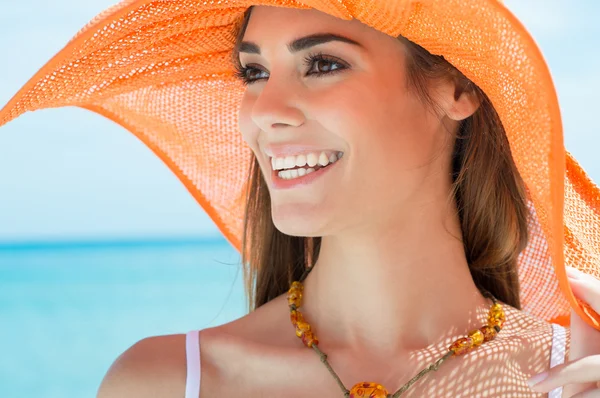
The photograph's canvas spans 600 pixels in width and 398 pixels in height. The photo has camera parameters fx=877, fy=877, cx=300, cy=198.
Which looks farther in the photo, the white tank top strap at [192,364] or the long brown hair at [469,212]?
the long brown hair at [469,212]

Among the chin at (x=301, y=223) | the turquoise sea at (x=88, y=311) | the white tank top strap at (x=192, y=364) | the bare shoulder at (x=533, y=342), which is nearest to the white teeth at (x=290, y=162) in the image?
the chin at (x=301, y=223)

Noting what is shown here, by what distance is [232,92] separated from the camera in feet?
8.45

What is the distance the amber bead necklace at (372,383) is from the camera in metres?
2.05

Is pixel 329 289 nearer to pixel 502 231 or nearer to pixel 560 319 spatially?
pixel 502 231

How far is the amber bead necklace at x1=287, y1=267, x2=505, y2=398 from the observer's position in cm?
205

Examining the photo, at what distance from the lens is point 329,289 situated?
7.40 ft

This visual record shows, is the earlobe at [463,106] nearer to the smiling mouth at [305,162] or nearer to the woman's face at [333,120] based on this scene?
the woman's face at [333,120]

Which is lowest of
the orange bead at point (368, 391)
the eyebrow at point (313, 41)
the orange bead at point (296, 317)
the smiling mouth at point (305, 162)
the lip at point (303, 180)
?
the orange bead at point (368, 391)

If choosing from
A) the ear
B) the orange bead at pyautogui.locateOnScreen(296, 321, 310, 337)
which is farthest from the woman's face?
the orange bead at pyautogui.locateOnScreen(296, 321, 310, 337)

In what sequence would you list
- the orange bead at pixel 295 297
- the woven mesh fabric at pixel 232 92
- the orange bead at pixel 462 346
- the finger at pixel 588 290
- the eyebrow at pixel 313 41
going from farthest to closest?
1. the orange bead at pixel 295 297
2. the orange bead at pixel 462 346
3. the eyebrow at pixel 313 41
4. the finger at pixel 588 290
5. the woven mesh fabric at pixel 232 92

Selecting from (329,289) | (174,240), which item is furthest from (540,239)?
(174,240)

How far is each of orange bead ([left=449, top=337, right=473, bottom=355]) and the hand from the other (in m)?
0.27

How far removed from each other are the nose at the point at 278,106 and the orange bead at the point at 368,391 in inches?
25.0

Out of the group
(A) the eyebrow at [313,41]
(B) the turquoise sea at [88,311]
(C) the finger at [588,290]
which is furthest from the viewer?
(B) the turquoise sea at [88,311]
